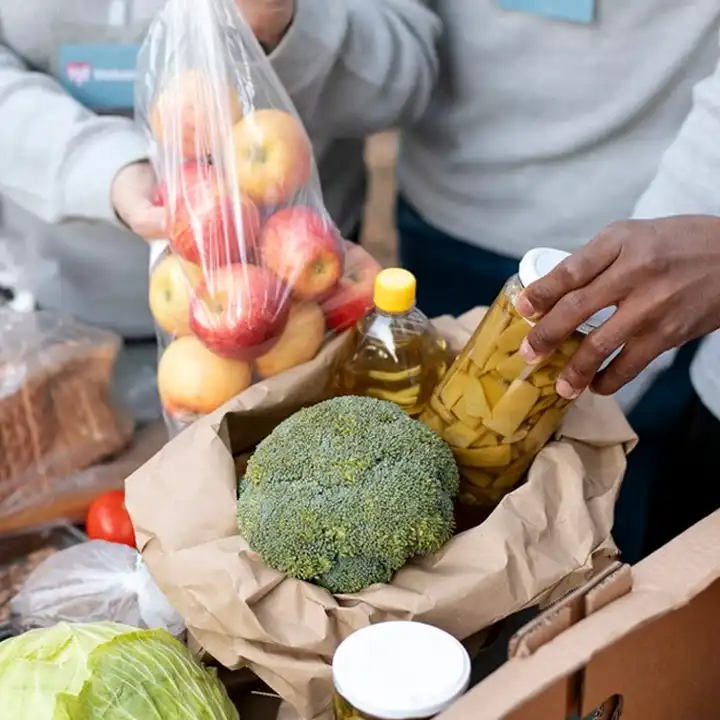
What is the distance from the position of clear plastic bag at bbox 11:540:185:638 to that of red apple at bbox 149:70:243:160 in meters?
0.35

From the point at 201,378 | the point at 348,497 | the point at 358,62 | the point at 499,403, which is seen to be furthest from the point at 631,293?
the point at 358,62

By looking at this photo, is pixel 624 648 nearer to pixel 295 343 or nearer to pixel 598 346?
pixel 598 346

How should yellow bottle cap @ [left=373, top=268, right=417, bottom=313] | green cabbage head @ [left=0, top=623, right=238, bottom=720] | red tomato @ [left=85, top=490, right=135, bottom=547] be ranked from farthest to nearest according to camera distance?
red tomato @ [left=85, top=490, right=135, bottom=547], yellow bottle cap @ [left=373, top=268, right=417, bottom=313], green cabbage head @ [left=0, top=623, right=238, bottom=720]

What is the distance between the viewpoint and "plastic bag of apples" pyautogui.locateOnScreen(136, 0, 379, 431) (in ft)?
2.49

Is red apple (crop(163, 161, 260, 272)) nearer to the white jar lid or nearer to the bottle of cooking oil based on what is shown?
the bottle of cooking oil

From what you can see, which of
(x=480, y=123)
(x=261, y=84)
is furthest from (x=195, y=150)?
(x=480, y=123)

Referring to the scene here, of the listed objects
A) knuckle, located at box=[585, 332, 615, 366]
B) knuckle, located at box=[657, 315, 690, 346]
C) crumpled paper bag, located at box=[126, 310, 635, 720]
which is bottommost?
crumpled paper bag, located at box=[126, 310, 635, 720]

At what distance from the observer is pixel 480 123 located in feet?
3.46

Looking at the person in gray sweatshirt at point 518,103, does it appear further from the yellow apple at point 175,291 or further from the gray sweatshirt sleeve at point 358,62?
the yellow apple at point 175,291

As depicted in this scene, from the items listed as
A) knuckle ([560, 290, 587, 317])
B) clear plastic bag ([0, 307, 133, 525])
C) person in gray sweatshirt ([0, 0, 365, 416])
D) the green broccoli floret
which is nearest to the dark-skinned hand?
knuckle ([560, 290, 587, 317])

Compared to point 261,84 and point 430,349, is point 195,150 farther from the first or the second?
point 430,349

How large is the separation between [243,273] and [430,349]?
0.55 feet

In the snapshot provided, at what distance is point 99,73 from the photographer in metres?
0.95

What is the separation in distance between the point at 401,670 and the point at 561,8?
658 mm
